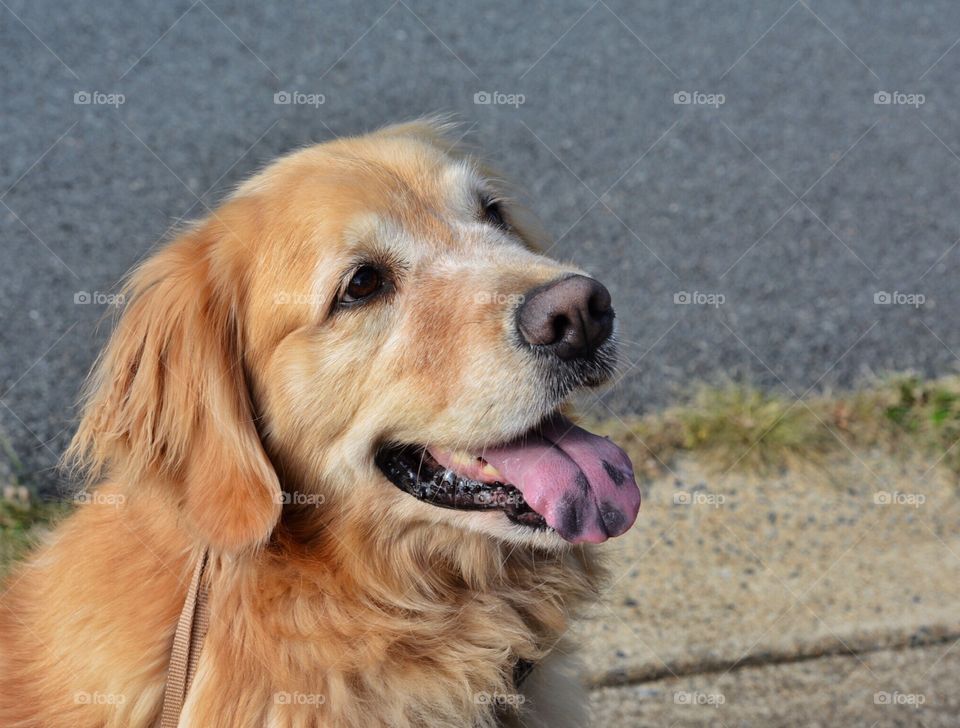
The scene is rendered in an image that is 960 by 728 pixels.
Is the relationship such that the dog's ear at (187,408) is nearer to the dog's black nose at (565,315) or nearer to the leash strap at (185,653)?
the leash strap at (185,653)

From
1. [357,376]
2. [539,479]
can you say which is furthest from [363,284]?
[539,479]

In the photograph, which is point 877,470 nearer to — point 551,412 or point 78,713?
point 551,412

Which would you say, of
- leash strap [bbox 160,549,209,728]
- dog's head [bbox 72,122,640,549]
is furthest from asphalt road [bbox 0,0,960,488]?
leash strap [bbox 160,549,209,728]

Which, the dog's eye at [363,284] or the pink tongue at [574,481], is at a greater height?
the dog's eye at [363,284]

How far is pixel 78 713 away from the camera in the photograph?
253 centimetres

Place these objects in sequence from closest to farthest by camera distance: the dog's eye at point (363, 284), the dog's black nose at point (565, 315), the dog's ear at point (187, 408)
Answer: the dog's black nose at point (565, 315) → the dog's ear at point (187, 408) → the dog's eye at point (363, 284)

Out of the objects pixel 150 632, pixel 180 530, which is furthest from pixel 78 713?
pixel 180 530

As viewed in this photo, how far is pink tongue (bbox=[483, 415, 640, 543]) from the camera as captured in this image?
2.55m

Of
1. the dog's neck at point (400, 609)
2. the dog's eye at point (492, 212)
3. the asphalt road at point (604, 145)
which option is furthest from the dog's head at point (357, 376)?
the asphalt road at point (604, 145)

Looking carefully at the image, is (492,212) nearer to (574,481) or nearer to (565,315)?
(565,315)

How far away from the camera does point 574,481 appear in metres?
2.58

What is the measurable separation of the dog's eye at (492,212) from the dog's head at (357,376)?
248mm

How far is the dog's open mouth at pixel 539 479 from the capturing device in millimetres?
2553

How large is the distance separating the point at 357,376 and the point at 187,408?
0.47m
